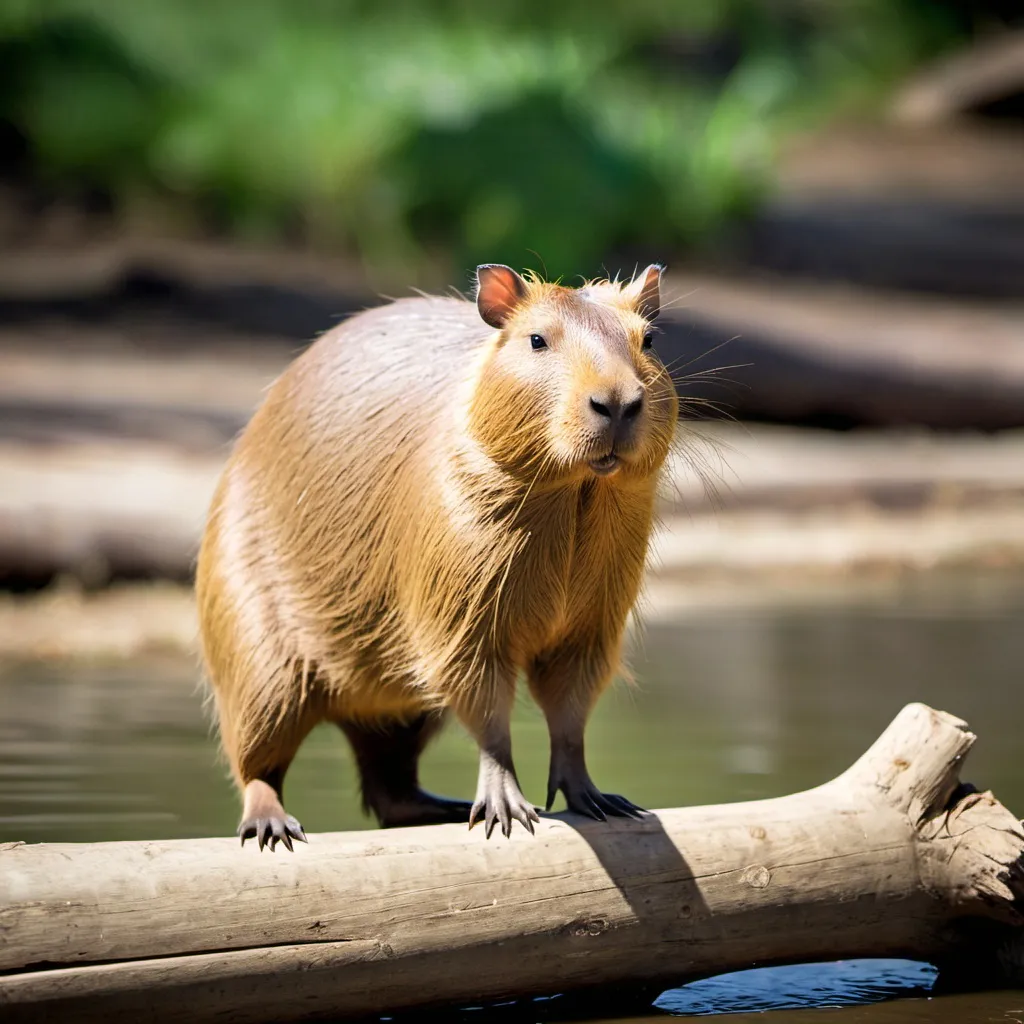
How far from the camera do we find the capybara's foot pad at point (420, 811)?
15.3ft

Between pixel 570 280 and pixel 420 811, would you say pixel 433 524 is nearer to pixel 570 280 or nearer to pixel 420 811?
pixel 420 811

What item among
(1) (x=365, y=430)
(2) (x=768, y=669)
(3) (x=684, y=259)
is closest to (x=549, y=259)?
(3) (x=684, y=259)

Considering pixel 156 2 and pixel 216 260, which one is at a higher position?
pixel 156 2

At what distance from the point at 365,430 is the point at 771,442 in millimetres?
7630

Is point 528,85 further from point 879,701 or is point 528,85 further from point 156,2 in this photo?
point 879,701

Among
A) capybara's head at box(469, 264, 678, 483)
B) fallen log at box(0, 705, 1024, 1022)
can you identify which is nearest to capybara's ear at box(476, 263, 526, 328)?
capybara's head at box(469, 264, 678, 483)

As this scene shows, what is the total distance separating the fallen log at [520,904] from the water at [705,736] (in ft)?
0.60

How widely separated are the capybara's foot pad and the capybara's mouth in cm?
131

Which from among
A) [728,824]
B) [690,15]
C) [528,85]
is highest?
[690,15]

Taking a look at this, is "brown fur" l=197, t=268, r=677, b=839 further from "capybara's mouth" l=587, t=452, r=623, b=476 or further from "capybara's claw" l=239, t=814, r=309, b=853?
"capybara's claw" l=239, t=814, r=309, b=853

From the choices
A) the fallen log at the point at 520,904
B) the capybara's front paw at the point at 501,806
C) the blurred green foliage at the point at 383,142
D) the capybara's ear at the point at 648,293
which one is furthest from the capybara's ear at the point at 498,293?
the blurred green foliage at the point at 383,142

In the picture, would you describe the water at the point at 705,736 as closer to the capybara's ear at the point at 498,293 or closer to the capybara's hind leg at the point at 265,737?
the capybara's hind leg at the point at 265,737

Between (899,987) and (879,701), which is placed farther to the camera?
(879,701)

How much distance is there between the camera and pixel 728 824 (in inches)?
152
